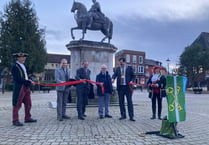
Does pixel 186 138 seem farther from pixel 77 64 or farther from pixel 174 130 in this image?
pixel 77 64

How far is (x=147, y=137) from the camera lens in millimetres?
5164

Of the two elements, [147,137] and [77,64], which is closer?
[147,137]

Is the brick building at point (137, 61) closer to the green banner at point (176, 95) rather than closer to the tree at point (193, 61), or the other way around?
the tree at point (193, 61)

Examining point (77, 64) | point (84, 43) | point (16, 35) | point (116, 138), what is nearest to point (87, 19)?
point (84, 43)

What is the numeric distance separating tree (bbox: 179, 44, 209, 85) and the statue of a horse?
30396mm

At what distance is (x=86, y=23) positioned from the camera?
11.5 meters

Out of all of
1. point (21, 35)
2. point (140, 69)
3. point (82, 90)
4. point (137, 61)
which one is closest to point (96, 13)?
point (82, 90)

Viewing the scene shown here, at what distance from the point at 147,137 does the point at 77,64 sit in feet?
22.9

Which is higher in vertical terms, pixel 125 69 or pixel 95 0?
pixel 95 0

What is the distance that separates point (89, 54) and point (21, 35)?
2725 cm

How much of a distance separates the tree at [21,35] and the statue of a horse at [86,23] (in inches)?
963

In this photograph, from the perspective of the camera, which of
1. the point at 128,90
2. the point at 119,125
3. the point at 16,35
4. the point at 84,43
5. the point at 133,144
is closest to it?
the point at 133,144

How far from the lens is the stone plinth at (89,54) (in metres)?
11.5

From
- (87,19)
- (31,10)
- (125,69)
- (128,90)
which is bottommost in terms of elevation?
(128,90)
